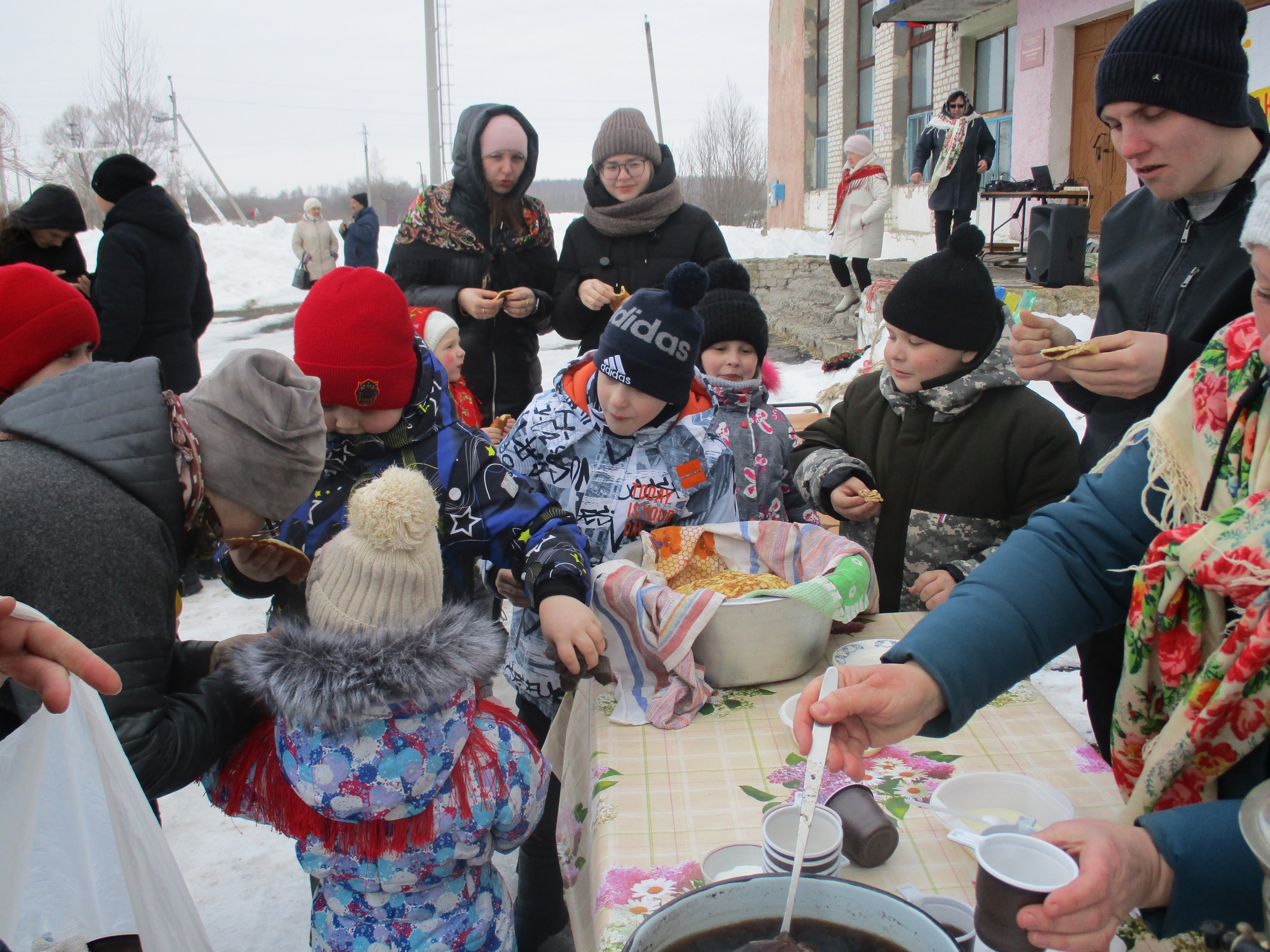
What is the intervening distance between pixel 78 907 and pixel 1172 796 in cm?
133

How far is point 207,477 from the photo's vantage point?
1303 millimetres

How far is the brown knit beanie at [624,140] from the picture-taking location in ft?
10.6

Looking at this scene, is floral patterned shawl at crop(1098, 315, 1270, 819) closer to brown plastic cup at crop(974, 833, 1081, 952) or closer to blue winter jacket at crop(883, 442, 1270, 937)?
blue winter jacket at crop(883, 442, 1270, 937)

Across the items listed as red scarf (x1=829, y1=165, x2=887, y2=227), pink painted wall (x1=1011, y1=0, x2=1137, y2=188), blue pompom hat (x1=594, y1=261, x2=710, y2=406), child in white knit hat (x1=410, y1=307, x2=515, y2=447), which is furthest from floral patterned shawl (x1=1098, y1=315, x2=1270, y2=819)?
pink painted wall (x1=1011, y1=0, x2=1137, y2=188)

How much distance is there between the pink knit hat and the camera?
123 inches

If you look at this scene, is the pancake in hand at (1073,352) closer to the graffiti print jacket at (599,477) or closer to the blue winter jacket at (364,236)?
the graffiti print jacket at (599,477)

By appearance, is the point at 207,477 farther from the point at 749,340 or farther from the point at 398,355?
the point at 749,340

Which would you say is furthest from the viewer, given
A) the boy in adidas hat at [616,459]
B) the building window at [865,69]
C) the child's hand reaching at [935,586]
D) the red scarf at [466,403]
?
the building window at [865,69]

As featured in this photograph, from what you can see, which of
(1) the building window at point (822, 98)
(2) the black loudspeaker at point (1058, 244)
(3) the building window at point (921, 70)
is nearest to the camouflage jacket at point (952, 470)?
(2) the black loudspeaker at point (1058, 244)

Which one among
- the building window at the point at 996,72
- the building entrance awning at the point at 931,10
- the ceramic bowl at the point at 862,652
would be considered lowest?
the ceramic bowl at the point at 862,652

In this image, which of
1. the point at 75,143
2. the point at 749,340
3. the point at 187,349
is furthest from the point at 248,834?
the point at 75,143

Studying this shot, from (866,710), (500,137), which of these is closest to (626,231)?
(500,137)

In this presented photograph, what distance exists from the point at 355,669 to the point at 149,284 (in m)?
3.50

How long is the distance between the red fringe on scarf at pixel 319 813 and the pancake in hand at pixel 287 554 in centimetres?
26
